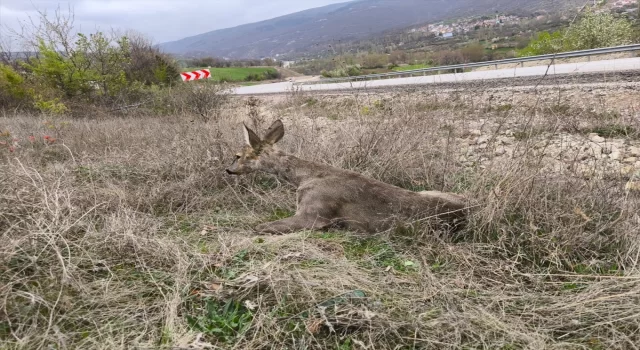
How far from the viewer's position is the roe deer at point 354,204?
4.37 metres

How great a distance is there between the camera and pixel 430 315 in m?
2.94

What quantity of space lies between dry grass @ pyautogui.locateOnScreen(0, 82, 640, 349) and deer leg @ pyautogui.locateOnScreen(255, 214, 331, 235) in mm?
231

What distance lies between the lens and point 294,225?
452 centimetres

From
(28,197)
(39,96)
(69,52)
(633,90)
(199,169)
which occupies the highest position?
(69,52)

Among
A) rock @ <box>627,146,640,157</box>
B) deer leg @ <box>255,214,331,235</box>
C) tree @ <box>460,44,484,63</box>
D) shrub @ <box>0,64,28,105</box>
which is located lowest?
tree @ <box>460,44,484,63</box>

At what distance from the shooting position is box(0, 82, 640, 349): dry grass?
8.98 feet

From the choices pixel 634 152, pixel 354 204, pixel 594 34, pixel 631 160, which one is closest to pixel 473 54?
pixel 594 34

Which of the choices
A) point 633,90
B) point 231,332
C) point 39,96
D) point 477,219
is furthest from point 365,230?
point 39,96

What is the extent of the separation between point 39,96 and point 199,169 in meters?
15.0

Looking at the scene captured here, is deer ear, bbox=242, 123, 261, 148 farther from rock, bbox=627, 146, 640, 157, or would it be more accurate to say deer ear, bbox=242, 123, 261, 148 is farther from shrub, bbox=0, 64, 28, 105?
shrub, bbox=0, 64, 28, 105

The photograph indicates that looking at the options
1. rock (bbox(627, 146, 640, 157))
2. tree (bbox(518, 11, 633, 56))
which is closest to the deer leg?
rock (bbox(627, 146, 640, 157))

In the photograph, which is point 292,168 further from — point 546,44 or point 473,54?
point 473,54

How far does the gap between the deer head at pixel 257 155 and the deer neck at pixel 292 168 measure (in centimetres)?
1

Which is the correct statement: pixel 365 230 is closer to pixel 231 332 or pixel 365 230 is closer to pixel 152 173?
pixel 231 332
